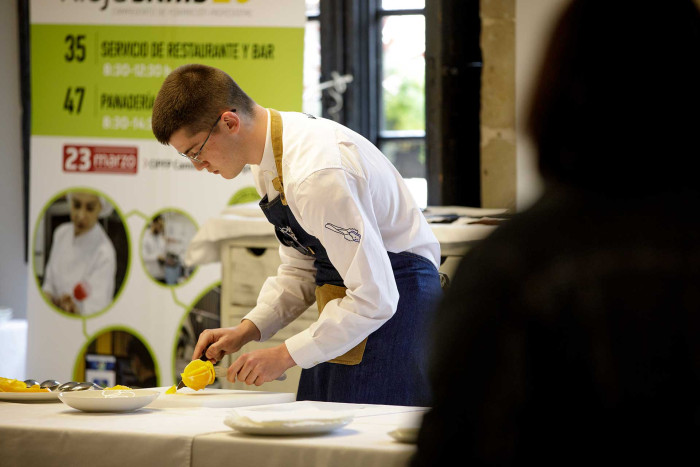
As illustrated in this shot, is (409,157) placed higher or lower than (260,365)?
higher

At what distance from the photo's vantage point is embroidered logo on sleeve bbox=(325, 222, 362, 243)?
2062 millimetres

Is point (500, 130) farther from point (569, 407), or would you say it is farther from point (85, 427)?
point (569, 407)

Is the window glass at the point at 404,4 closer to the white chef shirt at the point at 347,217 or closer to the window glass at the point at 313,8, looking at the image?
the window glass at the point at 313,8

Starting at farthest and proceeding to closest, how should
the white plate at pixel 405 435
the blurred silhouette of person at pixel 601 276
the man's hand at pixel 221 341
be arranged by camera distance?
the man's hand at pixel 221 341
the white plate at pixel 405 435
the blurred silhouette of person at pixel 601 276

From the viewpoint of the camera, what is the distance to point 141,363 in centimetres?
430

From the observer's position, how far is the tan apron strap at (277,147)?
2.27 meters

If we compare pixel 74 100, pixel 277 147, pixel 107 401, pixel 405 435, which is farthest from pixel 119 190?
pixel 405 435

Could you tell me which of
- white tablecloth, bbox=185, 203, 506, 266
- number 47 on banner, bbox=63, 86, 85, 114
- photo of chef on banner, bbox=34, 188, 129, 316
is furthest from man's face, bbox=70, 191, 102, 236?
white tablecloth, bbox=185, 203, 506, 266

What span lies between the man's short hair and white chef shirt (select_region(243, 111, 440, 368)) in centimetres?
14

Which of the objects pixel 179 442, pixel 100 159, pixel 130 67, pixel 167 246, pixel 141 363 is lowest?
pixel 141 363

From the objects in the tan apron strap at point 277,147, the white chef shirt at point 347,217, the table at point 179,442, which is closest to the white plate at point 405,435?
the table at point 179,442

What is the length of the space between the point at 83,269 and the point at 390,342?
2.44 metres

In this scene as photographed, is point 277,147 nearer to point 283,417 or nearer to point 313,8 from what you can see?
point 283,417

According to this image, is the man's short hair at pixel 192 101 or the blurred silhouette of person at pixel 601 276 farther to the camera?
the man's short hair at pixel 192 101
